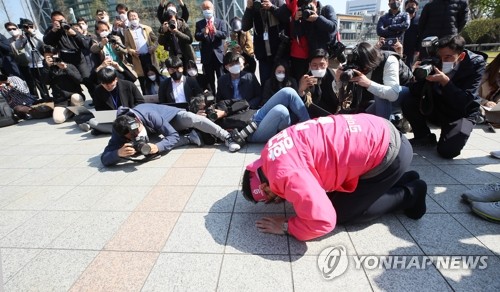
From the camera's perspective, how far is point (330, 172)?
1.58 metres

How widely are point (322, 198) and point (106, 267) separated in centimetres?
150

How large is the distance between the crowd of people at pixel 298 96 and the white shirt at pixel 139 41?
3 cm

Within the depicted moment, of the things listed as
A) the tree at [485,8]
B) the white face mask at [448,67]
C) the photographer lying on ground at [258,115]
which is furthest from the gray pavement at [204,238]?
the tree at [485,8]

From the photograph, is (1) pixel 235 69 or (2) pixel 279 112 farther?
(1) pixel 235 69

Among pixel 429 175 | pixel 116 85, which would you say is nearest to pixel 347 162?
pixel 429 175

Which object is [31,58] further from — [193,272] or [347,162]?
[347,162]

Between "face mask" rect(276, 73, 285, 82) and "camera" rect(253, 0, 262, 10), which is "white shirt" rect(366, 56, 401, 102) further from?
"camera" rect(253, 0, 262, 10)

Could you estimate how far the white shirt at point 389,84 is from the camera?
2.94 m

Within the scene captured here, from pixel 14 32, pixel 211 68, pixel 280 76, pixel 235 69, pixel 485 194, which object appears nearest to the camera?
pixel 485 194

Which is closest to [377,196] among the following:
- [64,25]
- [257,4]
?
[257,4]

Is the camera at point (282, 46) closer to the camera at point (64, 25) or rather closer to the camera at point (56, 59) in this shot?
the camera at point (64, 25)

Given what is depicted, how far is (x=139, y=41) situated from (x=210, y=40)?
1.63 metres

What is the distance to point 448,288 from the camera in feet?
4.80

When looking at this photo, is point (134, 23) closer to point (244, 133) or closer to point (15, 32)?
point (15, 32)
